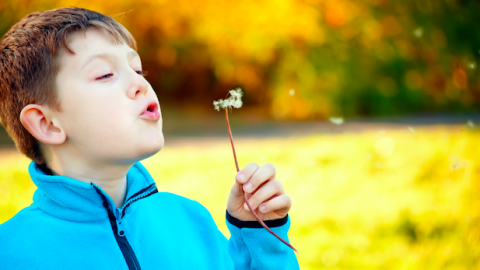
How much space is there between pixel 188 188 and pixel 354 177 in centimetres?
157

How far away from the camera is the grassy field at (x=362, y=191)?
2.82 m

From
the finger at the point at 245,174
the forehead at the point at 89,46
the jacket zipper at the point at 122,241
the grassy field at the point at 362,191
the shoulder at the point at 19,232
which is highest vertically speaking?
the forehead at the point at 89,46

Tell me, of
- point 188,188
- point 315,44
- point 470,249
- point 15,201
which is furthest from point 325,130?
point 15,201

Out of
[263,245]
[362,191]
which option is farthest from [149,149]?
[362,191]

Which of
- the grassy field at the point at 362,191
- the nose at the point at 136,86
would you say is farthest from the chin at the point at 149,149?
the grassy field at the point at 362,191

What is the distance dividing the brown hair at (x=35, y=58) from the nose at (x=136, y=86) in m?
0.13

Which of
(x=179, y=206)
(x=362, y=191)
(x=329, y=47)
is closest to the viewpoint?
(x=179, y=206)

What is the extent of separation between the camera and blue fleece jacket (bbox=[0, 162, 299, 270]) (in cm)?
107

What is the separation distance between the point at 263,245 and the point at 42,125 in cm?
73

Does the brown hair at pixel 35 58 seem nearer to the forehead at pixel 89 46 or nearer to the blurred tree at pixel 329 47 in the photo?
→ the forehead at pixel 89 46

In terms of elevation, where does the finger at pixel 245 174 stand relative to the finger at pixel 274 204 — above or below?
above

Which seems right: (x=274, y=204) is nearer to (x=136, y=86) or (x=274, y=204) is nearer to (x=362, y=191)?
(x=136, y=86)

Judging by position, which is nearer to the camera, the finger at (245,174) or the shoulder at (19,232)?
the shoulder at (19,232)

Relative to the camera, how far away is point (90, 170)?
120 centimetres
